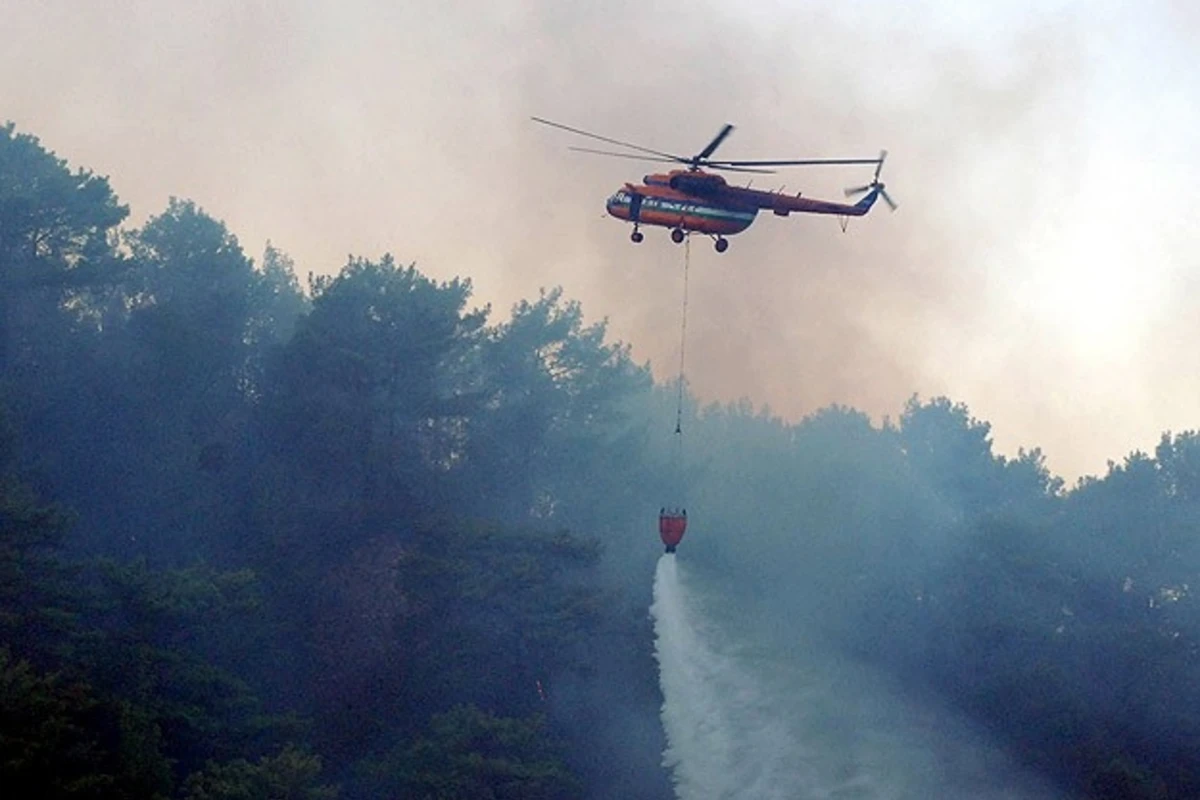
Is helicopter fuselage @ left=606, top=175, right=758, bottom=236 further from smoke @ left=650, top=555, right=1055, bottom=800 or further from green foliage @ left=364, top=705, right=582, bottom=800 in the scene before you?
smoke @ left=650, top=555, right=1055, bottom=800

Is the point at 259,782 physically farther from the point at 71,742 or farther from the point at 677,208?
the point at 677,208

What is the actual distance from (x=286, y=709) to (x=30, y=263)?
25.2m

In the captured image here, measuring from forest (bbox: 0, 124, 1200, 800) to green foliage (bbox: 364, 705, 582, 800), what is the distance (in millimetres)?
147

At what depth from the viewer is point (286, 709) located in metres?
52.1

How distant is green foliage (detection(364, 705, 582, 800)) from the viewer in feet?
138

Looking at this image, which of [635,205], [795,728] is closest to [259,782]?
[635,205]

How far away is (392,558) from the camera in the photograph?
195 ft

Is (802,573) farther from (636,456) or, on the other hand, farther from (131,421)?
(131,421)

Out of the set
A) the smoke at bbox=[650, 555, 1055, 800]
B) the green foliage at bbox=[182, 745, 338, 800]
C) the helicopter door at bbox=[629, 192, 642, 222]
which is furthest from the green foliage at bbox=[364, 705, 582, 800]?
the helicopter door at bbox=[629, 192, 642, 222]

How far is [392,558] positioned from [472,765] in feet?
62.3

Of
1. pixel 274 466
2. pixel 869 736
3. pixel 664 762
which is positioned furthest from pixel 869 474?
pixel 274 466

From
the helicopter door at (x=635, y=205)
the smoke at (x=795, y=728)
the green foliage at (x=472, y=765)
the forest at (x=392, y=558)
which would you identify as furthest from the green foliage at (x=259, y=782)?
the smoke at (x=795, y=728)

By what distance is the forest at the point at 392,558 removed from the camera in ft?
138

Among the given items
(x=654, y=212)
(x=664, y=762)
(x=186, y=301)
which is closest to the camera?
(x=654, y=212)
